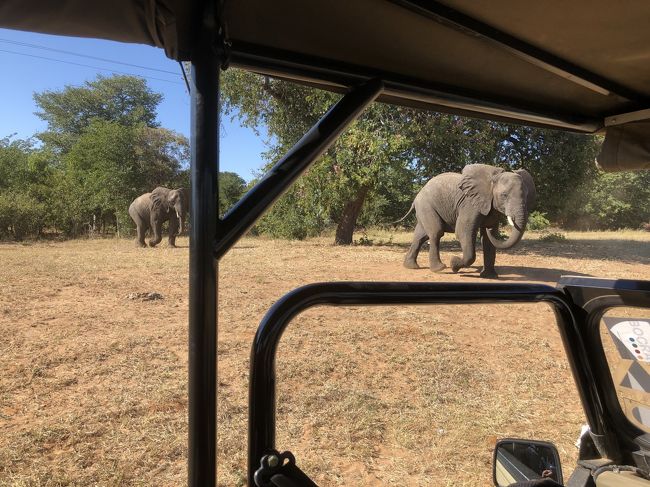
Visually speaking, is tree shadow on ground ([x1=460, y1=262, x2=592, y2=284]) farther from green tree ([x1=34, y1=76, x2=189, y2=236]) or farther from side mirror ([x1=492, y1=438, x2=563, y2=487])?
green tree ([x1=34, y1=76, x2=189, y2=236])

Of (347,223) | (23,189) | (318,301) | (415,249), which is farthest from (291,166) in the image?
(23,189)

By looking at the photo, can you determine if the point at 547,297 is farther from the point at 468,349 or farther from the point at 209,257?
the point at 468,349

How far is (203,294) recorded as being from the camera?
785mm

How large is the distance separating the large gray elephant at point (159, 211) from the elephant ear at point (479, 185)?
827 centimetres

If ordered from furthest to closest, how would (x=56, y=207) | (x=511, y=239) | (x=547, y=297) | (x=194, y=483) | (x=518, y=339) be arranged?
(x=56, y=207), (x=511, y=239), (x=518, y=339), (x=547, y=297), (x=194, y=483)

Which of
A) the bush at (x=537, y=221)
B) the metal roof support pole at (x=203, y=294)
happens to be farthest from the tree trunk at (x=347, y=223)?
the metal roof support pole at (x=203, y=294)

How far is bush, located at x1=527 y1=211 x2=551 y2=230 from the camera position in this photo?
50.2 feet

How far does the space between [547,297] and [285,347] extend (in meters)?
3.31

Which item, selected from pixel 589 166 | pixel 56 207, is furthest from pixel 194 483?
pixel 56 207

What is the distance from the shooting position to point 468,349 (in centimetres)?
443

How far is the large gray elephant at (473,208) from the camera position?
282 inches

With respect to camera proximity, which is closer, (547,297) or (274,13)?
(274,13)

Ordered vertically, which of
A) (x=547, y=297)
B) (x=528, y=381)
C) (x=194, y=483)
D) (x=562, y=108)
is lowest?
(x=528, y=381)

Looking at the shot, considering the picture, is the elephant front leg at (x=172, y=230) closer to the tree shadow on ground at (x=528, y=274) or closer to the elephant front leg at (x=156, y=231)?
the elephant front leg at (x=156, y=231)
